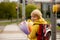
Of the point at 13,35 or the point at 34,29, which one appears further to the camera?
the point at 13,35

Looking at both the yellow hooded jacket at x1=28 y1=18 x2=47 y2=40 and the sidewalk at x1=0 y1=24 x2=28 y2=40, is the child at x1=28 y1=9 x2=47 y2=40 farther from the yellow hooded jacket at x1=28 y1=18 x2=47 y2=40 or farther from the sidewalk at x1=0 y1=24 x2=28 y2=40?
the sidewalk at x1=0 y1=24 x2=28 y2=40

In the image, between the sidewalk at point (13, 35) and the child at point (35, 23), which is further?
the sidewalk at point (13, 35)

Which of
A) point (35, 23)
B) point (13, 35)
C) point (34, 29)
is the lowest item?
point (13, 35)

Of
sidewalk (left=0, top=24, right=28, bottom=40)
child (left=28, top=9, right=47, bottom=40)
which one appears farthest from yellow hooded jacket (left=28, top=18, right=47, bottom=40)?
sidewalk (left=0, top=24, right=28, bottom=40)

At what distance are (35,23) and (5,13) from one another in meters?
52.5

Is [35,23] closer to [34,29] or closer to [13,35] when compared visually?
[34,29]

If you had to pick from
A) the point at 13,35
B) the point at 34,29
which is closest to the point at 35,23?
the point at 34,29

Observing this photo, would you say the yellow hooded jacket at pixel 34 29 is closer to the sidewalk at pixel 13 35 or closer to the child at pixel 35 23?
the child at pixel 35 23

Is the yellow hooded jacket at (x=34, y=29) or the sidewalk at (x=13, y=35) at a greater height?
the yellow hooded jacket at (x=34, y=29)

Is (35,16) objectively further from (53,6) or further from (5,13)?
(5,13)

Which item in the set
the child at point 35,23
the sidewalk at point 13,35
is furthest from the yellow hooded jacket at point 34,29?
the sidewalk at point 13,35

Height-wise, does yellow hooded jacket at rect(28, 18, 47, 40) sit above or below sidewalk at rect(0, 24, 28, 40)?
above

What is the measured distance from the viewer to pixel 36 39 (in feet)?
19.2

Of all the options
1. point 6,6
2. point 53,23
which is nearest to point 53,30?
point 53,23
